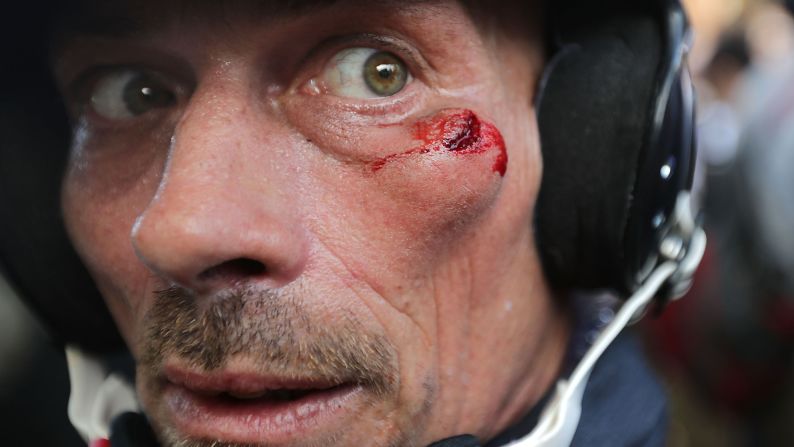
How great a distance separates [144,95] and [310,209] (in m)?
0.35

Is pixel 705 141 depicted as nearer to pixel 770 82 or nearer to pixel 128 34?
pixel 770 82

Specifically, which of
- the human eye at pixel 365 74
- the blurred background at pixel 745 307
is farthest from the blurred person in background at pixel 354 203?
the blurred background at pixel 745 307

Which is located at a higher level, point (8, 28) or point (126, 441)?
point (8, 28)

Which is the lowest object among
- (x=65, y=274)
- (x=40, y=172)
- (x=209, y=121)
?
(x=65, y=274)

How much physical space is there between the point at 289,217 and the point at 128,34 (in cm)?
37

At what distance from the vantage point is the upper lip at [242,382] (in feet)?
3.56

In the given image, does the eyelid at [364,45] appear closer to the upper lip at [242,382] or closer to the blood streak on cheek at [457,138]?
the blood streak on cheek at [457,138]

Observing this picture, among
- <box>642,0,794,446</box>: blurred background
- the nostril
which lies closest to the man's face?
the nostril

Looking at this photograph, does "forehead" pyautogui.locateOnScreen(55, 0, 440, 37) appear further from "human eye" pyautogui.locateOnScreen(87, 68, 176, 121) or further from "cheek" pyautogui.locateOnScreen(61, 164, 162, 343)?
"cheek" pyautogui.locateOnScreen(61, 164, 162, 343)

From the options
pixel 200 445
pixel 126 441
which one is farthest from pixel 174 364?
pixel 126 441

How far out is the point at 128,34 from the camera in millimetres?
1173

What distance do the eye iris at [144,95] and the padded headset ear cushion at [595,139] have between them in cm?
58

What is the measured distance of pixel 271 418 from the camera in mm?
1115

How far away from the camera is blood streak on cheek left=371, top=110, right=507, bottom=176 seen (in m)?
1.15
